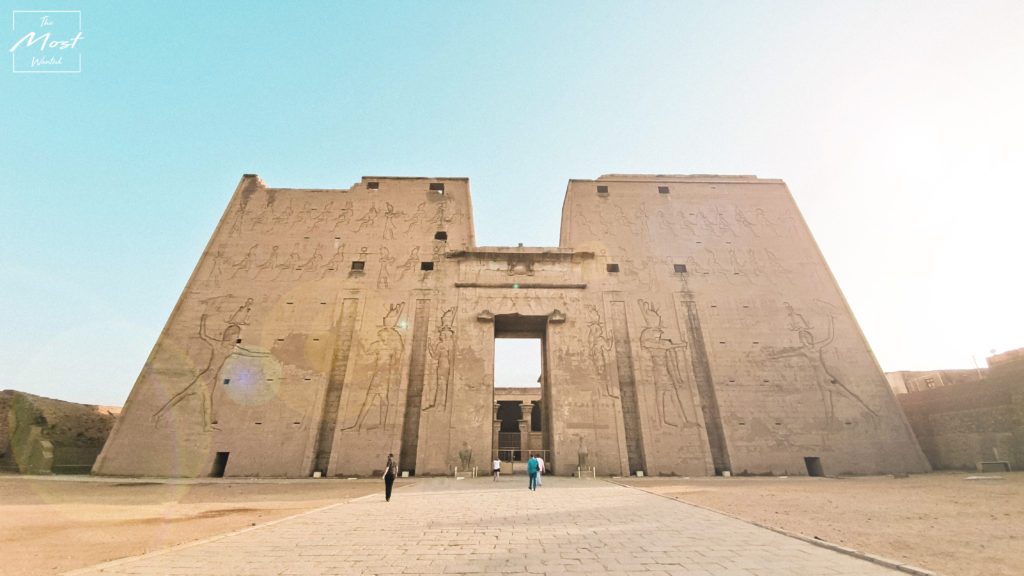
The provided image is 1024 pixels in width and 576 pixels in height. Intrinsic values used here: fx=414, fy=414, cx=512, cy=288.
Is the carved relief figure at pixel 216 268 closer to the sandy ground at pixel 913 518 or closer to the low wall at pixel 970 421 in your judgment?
the sandy ground at pixel 913 518

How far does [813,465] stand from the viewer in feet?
53.1

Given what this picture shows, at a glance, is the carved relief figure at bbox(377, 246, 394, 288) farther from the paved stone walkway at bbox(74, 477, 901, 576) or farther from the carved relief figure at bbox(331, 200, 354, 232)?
the paved stone walkway at bbox(74, 477, 901, 576)

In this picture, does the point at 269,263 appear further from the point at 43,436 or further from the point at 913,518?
the point at 913,518

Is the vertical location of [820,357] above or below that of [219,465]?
above

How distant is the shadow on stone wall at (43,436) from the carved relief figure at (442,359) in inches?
559

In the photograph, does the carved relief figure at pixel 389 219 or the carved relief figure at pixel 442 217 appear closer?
the carved relief figure at pixel 389 219

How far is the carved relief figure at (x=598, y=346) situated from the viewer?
1703cm

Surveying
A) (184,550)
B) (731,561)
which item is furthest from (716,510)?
(184,550)

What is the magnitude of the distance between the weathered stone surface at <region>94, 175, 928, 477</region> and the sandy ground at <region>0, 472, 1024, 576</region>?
3698 mm

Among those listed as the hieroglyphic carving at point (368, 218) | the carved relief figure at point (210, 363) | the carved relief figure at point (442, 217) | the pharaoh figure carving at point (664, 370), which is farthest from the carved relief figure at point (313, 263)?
the pharaoh figure carving at point (664, 370)

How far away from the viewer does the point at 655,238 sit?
68.0 ft

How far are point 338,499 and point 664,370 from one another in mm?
13161

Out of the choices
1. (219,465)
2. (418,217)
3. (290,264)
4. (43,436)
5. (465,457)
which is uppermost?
(418,217)

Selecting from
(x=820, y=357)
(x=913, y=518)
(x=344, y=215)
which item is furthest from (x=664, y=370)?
(x=344, y=215)
